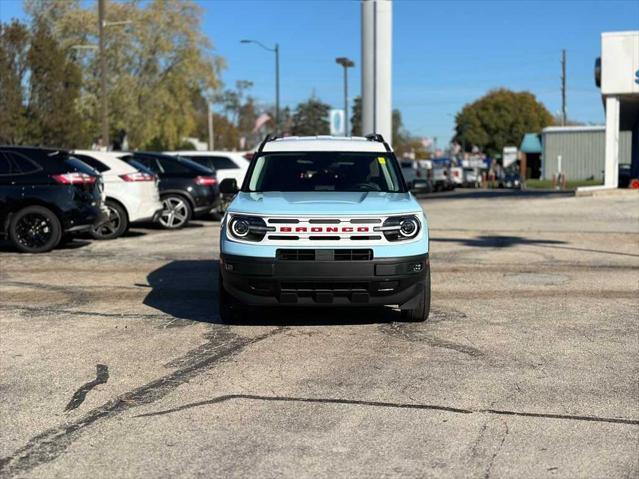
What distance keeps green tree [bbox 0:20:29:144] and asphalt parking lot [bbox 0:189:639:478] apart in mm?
24080

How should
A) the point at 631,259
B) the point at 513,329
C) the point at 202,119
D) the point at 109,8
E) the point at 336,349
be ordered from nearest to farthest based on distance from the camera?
the point at 336,349, the point at 513,329, the point at 631,259, the point at 109,8, the point at 202,119

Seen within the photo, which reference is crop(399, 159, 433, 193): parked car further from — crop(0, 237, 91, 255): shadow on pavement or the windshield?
the windshield

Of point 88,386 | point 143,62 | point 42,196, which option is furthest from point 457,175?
point 88,386

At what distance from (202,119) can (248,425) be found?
102629 millimetres

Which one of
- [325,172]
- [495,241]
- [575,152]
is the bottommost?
[495,241]

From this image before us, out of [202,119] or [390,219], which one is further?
[202,119]

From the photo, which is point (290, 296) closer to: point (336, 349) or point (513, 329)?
point (336, 349)

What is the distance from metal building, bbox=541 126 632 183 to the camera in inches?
2149

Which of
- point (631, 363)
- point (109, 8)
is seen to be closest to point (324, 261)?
point (631, 363)

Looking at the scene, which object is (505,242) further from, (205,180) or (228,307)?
(228,307)

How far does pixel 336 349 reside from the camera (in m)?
6.22

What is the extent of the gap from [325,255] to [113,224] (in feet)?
29.8

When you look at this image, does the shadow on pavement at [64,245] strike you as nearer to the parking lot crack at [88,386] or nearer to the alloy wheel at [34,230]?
the alloy wheel at [34,230]

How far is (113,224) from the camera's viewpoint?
14.6 metres
